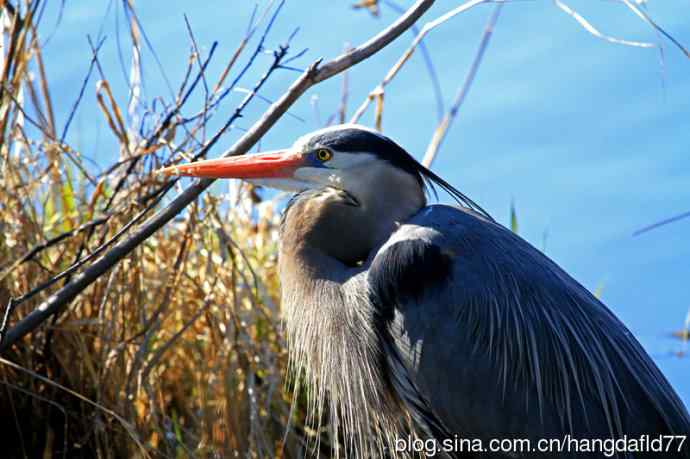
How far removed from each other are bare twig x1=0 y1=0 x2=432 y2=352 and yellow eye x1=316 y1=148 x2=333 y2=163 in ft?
0.49

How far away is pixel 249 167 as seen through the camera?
3.29 metres

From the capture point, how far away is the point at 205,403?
3.83 m

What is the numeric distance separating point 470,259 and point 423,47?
136cm

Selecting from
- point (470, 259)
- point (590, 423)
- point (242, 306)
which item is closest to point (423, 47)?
point (242, 306)

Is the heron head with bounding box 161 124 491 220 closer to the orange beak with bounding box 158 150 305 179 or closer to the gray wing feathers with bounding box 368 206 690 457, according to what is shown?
the orange beak with bounding box 158 150 305 179

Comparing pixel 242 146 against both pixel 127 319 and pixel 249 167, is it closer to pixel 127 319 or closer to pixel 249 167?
pixel 249 167

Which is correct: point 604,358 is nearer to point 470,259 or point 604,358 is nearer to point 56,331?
point 470,259

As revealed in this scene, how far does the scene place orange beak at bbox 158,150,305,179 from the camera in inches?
127

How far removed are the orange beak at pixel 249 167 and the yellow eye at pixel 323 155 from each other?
0.04m

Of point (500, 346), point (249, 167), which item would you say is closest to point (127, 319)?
point (249, 167)

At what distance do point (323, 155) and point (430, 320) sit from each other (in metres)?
0.54

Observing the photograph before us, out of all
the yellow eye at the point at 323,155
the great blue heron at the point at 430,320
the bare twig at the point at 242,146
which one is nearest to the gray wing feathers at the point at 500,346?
the great blue heron at the point at 430,320

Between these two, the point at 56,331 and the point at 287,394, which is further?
the point at 287,394

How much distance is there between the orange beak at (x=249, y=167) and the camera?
10.6ft
